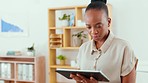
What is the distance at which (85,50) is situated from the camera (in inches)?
52.9

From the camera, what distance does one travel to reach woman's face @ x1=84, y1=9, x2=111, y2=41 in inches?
47.3

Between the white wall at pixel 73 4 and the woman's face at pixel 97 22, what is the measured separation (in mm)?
1723

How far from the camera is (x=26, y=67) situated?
3.35 meters

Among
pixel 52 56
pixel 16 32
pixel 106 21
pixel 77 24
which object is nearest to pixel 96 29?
pixel 106 21

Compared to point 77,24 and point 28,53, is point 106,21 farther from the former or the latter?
point 28,53

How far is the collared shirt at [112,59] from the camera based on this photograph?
3.86ft

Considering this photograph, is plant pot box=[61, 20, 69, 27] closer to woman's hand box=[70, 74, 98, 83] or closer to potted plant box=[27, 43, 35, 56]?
potted plant box=[27, 43, 35, 56]

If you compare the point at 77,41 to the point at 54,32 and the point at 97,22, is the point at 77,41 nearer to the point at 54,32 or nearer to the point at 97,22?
the point at 54,32

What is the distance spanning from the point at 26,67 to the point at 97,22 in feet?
7.67

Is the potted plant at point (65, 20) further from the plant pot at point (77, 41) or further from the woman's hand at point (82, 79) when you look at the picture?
the woman's hand at point (82, 79)

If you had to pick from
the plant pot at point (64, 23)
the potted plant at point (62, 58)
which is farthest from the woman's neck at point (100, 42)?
the potted plant at point (62, 58)

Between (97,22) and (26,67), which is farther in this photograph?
(26,67)

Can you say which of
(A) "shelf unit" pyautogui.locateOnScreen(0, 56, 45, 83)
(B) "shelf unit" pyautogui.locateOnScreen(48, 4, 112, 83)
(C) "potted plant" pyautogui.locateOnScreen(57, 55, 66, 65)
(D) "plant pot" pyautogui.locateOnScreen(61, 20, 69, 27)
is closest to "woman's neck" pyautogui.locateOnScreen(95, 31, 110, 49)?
(B) "shelf unit" pyautogui.locateOnScreen(48, 4, 112, 83)

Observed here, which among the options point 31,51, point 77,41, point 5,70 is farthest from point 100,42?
point 5,70
